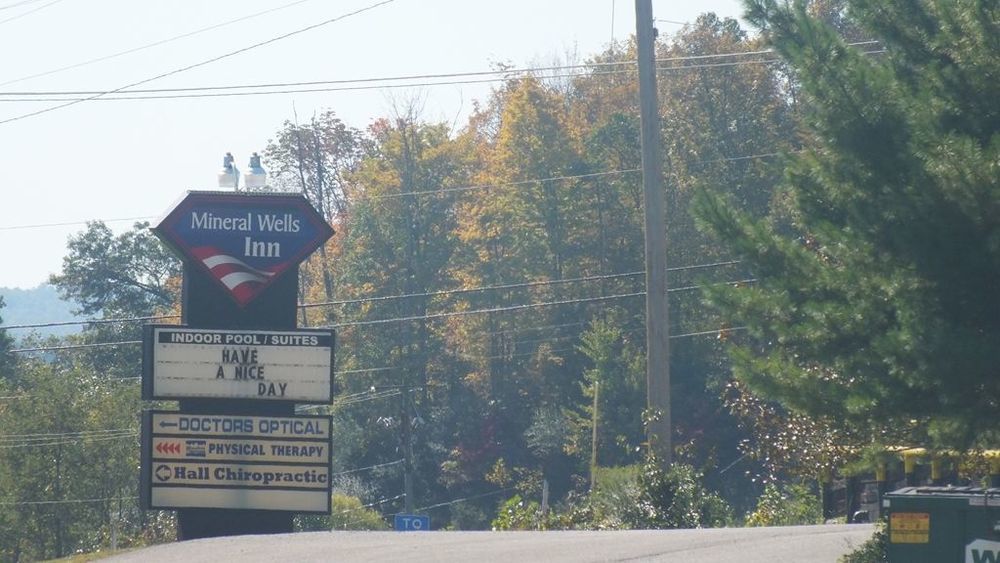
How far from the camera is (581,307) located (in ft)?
194

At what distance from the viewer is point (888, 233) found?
10.4 metres

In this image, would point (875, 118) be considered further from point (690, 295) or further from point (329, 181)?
point (329, 181)

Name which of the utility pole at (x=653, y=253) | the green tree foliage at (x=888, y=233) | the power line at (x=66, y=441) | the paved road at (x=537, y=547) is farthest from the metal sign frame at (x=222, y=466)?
the power line at (x=66, y=441)

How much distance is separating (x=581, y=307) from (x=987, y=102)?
1926 inches

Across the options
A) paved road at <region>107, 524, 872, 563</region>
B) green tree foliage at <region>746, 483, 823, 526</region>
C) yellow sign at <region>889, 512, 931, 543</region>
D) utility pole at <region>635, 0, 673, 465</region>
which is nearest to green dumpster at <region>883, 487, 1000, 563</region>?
yellow sign at <region>889, 512, 931, 543</region>

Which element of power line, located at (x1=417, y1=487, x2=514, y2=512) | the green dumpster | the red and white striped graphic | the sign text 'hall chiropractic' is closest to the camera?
the green dumpster

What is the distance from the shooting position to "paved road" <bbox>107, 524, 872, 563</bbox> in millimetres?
13008

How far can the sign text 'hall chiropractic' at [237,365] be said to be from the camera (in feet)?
56.5

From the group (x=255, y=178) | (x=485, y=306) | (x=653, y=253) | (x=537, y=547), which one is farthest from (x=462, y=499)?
(x=537, y=547)

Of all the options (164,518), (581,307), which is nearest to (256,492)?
(164,518)

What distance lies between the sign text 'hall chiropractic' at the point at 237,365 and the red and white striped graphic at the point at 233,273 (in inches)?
22.2

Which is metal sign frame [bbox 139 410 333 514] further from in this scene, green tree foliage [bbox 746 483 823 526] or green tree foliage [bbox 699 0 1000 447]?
green tree foliage [bbox 699 0 1000 447]

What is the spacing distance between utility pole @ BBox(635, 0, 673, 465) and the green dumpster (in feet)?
36.3

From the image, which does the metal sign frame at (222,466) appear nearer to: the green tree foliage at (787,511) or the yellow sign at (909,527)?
the green tree foliage at (787,511)
